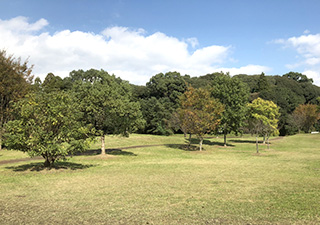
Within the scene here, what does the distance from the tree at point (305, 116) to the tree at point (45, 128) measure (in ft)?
254

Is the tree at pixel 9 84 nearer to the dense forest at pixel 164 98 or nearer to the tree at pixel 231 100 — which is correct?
the dense forest at pixel 164 98

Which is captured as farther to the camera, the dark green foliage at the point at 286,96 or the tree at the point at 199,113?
the dark green foliage at the point at 286,96

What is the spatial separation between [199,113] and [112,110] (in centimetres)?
1485

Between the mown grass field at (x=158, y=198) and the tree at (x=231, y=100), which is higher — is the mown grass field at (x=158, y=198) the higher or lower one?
the lower one

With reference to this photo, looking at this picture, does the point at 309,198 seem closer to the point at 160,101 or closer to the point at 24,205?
the point at 24,205

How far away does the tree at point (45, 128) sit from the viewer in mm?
17406

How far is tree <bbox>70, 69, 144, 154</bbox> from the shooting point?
26906 mm

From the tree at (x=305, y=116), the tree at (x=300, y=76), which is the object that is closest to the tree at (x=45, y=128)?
the tree at (x=305, y=116)

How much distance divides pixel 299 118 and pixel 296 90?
2900 centimetres

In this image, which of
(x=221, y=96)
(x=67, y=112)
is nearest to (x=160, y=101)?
(x=221, y=96)

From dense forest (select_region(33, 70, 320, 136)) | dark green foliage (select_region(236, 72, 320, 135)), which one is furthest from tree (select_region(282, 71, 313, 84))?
dense forest (select_region(33, 70, 320, 136))

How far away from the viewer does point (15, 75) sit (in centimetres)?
3834

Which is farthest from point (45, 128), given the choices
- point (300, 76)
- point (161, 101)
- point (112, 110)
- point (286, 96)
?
point (300, 76)

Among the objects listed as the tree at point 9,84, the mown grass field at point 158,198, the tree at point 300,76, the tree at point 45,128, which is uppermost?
the tree at point 300,76
